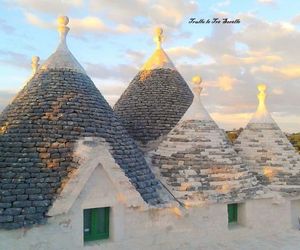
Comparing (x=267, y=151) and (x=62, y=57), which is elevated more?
(x=62, y=57)

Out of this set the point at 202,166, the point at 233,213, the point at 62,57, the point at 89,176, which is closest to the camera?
the point at 89,176

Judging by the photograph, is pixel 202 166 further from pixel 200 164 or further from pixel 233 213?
pixel 233 213

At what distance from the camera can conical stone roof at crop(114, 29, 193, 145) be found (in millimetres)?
12203

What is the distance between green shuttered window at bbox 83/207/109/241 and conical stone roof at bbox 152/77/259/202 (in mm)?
1942

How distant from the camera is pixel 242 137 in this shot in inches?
488

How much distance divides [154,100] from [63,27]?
415cm

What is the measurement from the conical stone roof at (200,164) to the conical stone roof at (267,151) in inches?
46.7

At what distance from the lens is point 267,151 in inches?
468

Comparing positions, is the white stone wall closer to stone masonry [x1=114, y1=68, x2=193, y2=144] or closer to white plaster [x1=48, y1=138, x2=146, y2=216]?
white plaster [x1=48, y1=138, x2=146, y2=216]

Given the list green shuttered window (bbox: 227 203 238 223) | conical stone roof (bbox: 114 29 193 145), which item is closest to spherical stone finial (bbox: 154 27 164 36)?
conical stone roof (bbox: 114 29 193 145)

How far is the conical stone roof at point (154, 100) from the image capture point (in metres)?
12.2

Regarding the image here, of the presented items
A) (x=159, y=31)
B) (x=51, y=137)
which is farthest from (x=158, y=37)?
(x=51, y=137)

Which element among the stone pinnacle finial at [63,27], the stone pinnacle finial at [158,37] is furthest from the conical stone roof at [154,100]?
the stone pinnacle finial at [63,27]

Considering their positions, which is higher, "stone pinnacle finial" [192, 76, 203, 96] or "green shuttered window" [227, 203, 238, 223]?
"stone pinnacle finial" [192, 76, 203, 96]
